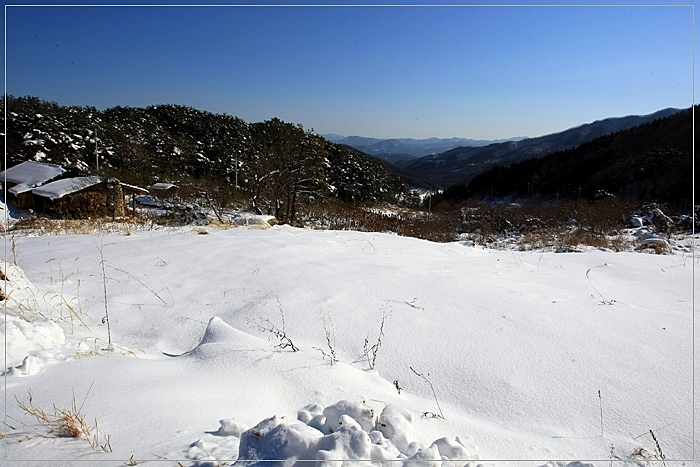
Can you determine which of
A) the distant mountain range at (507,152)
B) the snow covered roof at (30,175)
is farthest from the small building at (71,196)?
the distant mountain range at (507,152)

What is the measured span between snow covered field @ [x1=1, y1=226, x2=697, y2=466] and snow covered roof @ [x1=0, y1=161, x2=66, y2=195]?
16642mm

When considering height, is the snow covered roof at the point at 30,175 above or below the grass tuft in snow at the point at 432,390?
above

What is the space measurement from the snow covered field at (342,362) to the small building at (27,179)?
16463 millimetres

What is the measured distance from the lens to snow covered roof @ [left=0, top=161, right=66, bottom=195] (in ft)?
54.9

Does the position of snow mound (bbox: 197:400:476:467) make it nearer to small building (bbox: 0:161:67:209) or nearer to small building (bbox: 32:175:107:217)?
small building (bbox: 32:175:107:217)

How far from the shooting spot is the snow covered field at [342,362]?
136cm

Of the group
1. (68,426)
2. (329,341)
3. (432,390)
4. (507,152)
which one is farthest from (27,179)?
(507,152)

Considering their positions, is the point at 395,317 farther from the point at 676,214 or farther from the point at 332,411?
the point at 676,214

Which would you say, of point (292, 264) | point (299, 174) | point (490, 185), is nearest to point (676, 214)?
point (299, 174)

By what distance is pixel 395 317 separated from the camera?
9.19 ft

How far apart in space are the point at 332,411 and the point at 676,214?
16.5m

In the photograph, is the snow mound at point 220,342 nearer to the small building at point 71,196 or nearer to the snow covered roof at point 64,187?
the small building at point 71,196

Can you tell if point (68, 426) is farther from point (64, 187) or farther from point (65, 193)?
point (64, 187)

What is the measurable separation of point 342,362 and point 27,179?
21322 mm
